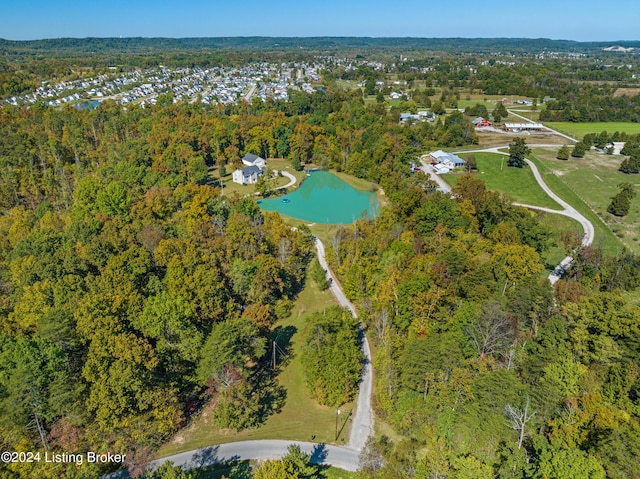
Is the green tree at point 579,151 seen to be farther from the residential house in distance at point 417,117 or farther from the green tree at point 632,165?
the residential house in distance at point 417,117

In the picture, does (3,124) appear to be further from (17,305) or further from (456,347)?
(456,347)

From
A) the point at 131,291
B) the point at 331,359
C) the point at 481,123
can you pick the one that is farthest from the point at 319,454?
the point at 481,123

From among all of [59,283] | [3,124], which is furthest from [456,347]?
[3,124]

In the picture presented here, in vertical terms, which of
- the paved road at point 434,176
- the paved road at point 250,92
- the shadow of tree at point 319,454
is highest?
the paved road at point 250,92

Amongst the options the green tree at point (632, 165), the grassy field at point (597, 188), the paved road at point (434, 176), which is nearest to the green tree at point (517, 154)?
the grassy field at point (597, 188)

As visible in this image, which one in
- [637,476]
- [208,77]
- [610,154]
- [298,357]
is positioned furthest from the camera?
[208,77]

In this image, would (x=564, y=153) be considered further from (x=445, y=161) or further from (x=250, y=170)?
(x=250, y=170)
